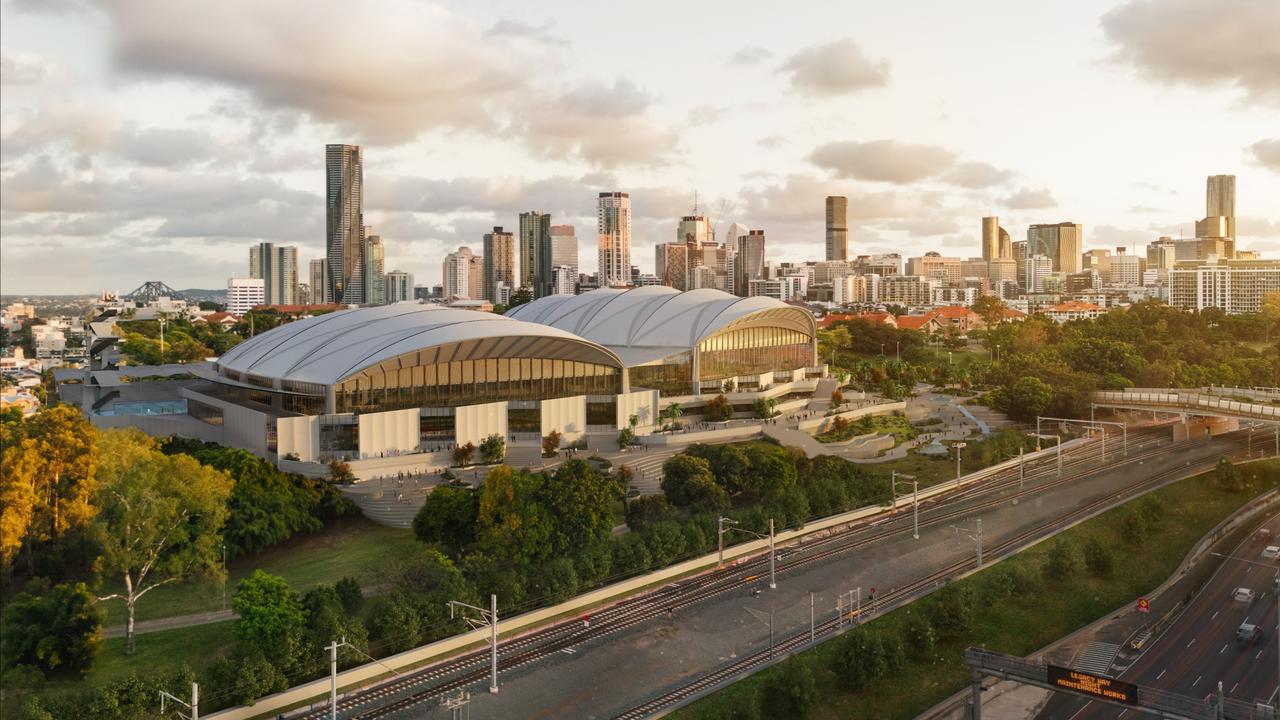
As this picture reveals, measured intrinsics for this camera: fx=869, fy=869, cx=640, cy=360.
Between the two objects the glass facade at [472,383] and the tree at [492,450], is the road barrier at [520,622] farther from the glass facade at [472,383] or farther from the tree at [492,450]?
the glass facade at [472,383]

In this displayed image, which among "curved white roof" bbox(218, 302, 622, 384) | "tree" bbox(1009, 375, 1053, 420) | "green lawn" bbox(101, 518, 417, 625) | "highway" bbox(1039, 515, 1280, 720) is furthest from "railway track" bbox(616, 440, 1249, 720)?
"curved white roof" bbox(218, 302, 622, 384)

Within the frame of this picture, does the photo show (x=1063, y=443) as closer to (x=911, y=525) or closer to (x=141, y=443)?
(x=911, y=525)

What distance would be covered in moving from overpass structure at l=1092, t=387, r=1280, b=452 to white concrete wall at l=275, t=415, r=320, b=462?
62100mm

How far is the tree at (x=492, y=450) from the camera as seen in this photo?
174 feet

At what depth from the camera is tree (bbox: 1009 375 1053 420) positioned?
236 feet

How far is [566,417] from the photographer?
58.8 m

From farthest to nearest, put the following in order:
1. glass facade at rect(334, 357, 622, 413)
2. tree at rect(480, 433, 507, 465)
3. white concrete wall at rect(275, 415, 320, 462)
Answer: tree at rect(480, 433, 507, 465), glass facade at rect(334, 357, 622, 413), white concrete wall at rect(275, 415, 320, 462)

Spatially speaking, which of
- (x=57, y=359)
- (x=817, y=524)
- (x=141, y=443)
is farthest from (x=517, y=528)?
(x=57, y=359)

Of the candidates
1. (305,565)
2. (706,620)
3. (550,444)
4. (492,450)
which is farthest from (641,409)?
(305,565)

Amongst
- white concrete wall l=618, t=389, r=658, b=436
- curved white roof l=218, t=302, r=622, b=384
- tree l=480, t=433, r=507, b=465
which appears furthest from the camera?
white concrete wall l=618, t=389, r=658, b=436

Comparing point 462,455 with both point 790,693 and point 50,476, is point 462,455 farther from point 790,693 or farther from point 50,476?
point 790,693

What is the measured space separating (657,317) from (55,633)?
5272cm

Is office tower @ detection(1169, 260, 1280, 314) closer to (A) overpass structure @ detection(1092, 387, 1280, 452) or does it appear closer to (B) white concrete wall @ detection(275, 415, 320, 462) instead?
(A) overpass structure @ detection(1092, 387, 1280, 452)

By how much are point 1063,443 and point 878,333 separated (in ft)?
149
